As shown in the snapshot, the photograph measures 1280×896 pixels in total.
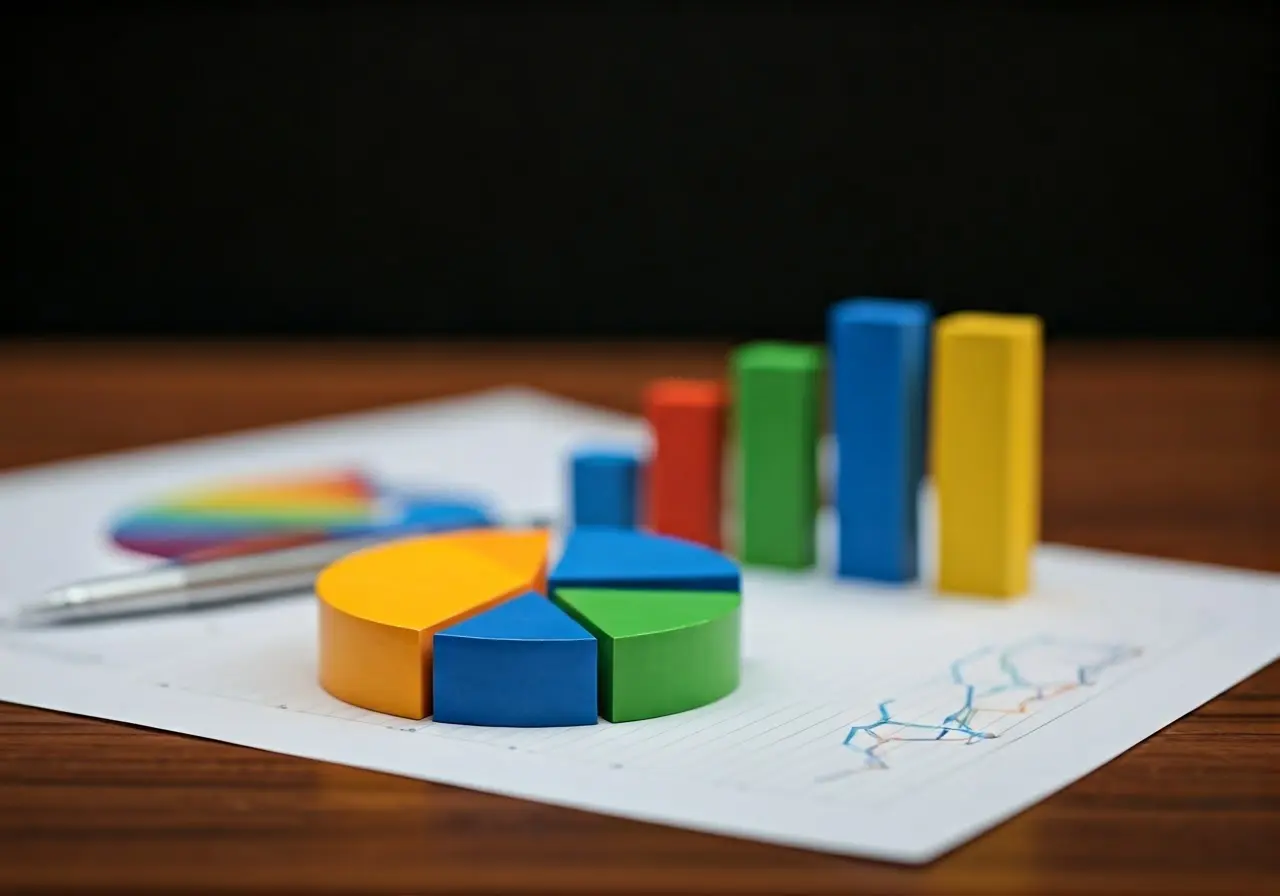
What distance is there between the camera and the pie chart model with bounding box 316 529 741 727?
2.34 feet

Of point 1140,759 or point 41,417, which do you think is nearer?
point 1140,759

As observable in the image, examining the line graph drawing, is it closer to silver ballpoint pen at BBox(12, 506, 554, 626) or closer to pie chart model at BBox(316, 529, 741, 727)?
pie chart model at BBox(316, 529, 741, 727)

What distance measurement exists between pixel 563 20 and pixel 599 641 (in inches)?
58.2

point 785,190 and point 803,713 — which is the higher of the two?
point 785,190

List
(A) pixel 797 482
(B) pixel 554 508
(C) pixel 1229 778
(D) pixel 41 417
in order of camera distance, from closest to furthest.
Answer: (C) pixel 1229 778 → (A) pixel 797 482 → (B) pixel 554 508 → (D) pixel 41 417

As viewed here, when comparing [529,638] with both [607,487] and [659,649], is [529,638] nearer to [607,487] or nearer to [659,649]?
[659,649]

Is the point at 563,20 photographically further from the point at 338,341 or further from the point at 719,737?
the point at 719,737

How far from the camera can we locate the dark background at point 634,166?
2.08 meters

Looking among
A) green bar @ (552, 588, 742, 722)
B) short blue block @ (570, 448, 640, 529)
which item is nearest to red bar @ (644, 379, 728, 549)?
short blue block @ (570, 448, 640, 529)

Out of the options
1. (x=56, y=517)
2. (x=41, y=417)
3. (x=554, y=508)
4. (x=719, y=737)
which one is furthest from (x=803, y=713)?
(x=41, y=417)

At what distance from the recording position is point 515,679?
710mm

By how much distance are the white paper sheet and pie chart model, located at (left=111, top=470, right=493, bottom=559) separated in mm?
25

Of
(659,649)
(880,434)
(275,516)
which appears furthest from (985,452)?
(275,516)

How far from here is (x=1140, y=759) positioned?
0.67m
